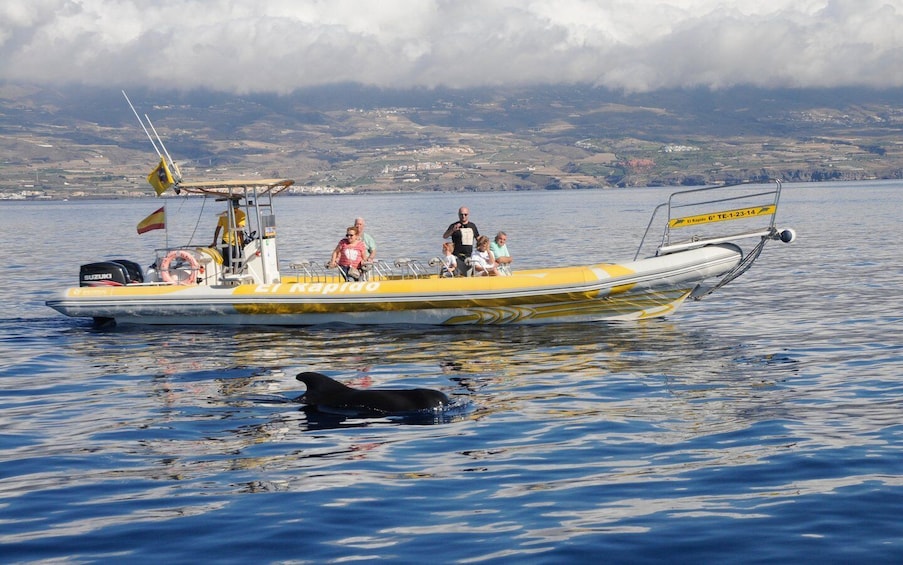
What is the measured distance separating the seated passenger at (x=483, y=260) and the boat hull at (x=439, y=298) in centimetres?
70

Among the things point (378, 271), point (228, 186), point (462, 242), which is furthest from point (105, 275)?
point (462, 242)

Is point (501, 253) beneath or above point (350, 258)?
beneath

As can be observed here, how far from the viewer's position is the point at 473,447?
1124 centimetres

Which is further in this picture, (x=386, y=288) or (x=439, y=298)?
(x=386, y=288)

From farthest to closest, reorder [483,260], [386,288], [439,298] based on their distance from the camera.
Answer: [483,260] → [386,288] → [439,298]

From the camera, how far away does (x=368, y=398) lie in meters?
12.9

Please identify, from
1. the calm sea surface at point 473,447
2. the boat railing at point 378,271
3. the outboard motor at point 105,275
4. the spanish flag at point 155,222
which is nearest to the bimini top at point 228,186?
the spanish flag at point 155,222

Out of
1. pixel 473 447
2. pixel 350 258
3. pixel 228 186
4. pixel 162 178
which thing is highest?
pixel 162 178

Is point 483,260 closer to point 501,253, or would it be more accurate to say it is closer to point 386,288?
point 501,253

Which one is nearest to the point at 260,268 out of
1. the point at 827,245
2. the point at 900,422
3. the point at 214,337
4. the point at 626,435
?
the point at 214,337

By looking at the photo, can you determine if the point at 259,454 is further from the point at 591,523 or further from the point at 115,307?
the point at 115,307

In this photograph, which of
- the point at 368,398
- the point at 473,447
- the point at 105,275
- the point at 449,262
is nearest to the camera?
the point at 473,447

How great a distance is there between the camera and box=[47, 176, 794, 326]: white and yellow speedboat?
66.4ft

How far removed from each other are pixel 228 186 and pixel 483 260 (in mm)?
5331
